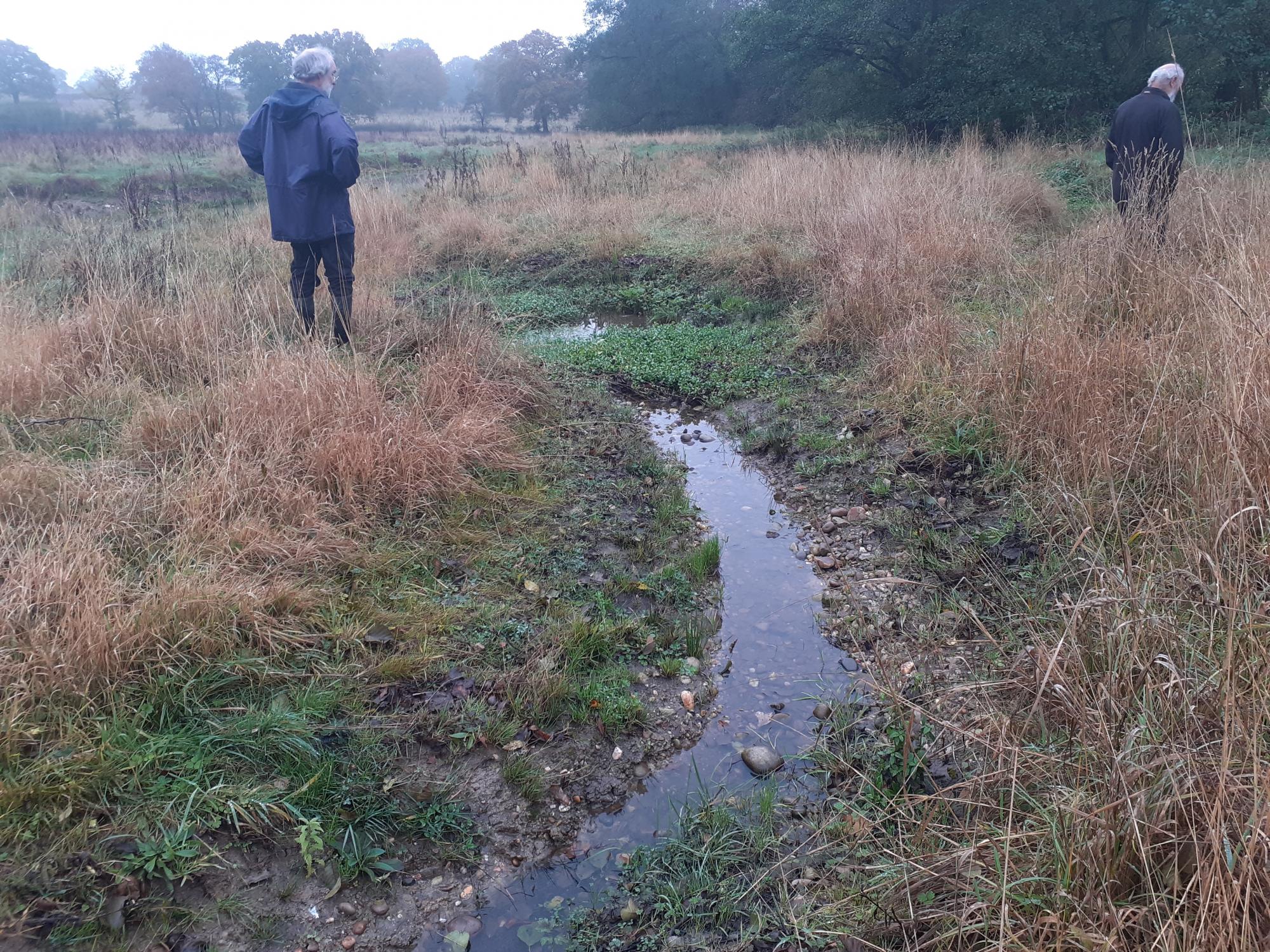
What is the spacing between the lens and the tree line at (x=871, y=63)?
689 inches

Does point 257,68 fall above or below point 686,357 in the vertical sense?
above

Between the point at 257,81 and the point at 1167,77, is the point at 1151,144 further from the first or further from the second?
the point at 257,81

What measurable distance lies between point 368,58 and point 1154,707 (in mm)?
53491

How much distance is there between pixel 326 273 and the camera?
618cm

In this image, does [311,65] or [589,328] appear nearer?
[311,65]

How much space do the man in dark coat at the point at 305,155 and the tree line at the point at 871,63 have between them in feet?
19.1

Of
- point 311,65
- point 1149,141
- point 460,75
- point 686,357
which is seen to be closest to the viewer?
point 311,65

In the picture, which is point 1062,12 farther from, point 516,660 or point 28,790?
point 28,790

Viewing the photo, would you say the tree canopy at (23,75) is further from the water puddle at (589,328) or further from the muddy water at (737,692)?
the muddy water at (737,692)

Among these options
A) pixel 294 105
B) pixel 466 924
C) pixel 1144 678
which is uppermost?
pixel 294 105

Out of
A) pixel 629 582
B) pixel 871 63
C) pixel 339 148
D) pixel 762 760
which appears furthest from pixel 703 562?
pixel 871 63

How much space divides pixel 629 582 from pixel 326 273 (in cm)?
385

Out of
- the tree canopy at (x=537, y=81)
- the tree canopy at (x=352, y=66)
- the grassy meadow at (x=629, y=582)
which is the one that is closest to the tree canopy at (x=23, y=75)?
the tree canopy at (x=352, y=66)

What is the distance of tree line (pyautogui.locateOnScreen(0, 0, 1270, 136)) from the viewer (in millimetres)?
17500
